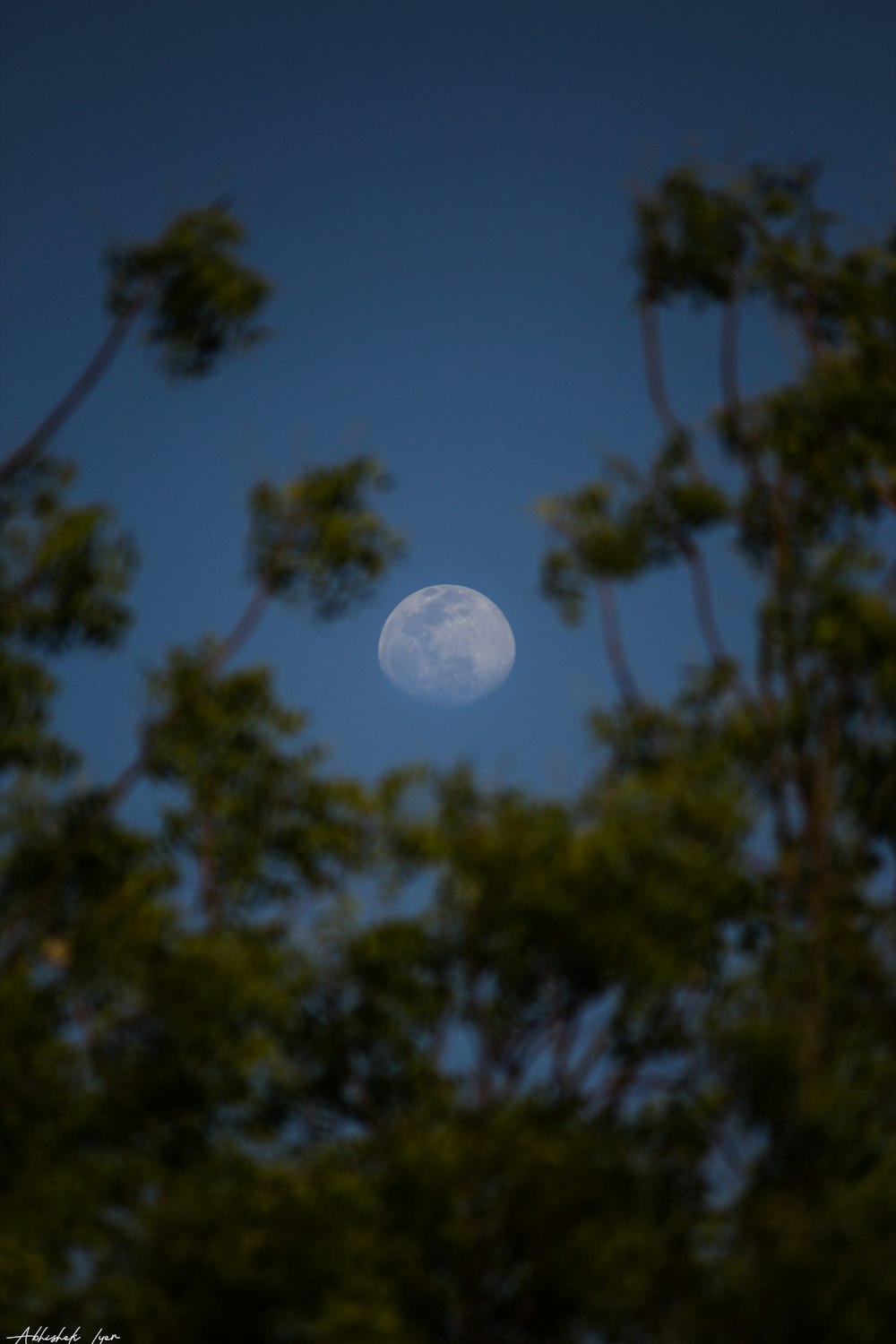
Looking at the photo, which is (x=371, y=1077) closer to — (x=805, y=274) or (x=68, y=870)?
(x=68, y=870)

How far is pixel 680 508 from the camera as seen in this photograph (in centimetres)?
824

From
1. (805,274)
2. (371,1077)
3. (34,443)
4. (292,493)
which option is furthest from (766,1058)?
(805,274)

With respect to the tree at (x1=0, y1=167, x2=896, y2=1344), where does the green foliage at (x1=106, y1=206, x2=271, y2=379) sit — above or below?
above

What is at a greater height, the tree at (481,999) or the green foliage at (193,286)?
the green foliage at (193,286)

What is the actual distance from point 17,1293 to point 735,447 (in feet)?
22.8
